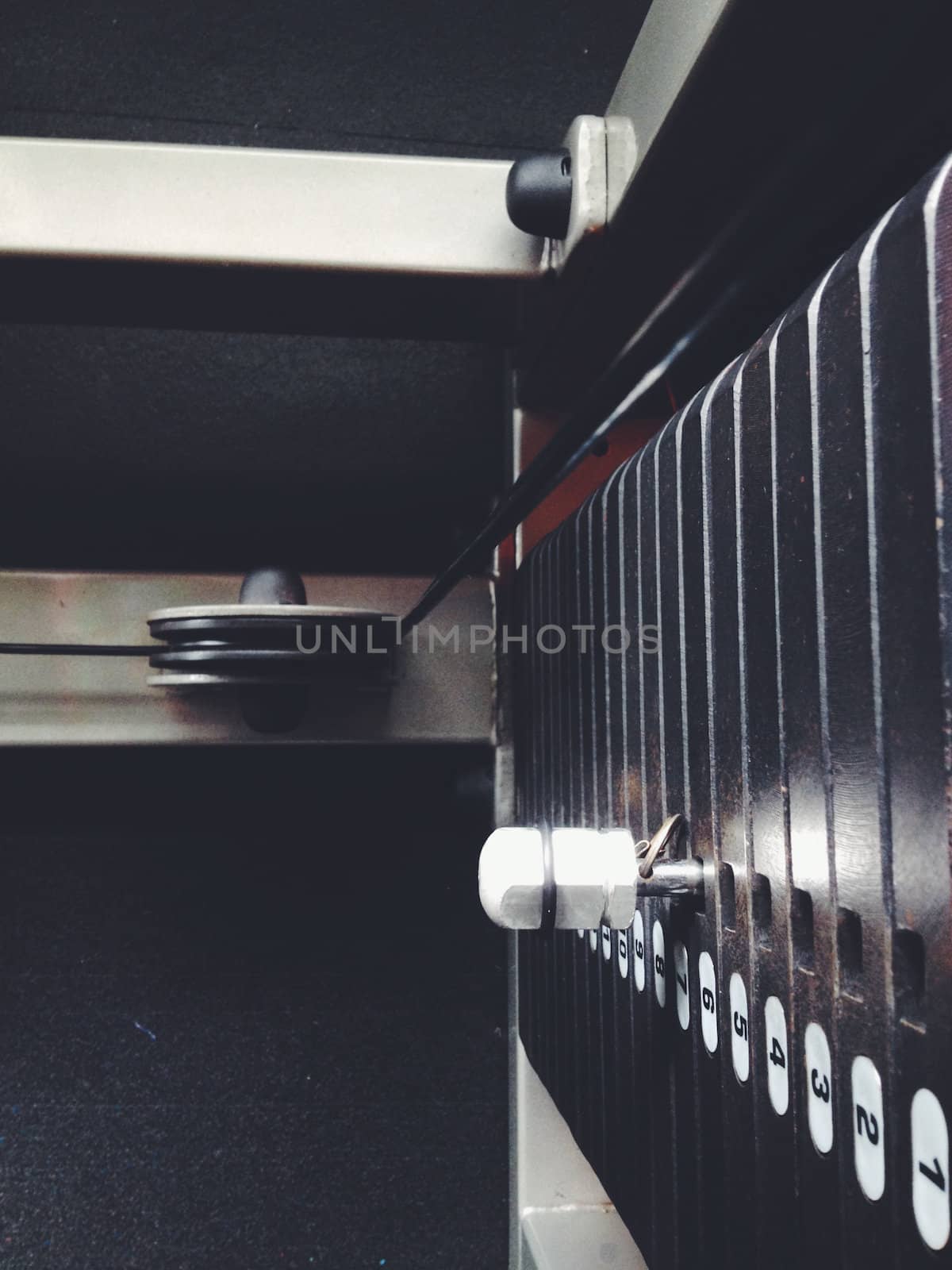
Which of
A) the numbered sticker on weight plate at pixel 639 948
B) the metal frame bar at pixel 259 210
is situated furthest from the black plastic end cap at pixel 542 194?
Result: the numbered sticker on weight plate at pixel 639 948

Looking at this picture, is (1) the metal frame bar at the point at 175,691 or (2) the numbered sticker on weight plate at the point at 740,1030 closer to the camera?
(2) the numbered sticker on weight plate at the point at 740,1030

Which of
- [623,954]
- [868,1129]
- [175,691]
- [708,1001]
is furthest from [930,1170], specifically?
[175,691]

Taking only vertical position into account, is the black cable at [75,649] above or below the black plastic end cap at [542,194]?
below

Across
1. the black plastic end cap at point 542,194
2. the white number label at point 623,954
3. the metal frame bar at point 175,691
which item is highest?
the black plastic end cap at point 542,194

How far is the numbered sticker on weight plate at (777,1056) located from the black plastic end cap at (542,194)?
16.5 inches

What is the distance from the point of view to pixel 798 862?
0.28 metres

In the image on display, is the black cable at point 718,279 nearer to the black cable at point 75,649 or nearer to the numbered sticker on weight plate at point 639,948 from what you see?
the numbered sticker on weight plate at point 639,948

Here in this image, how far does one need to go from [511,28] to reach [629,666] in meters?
0.79

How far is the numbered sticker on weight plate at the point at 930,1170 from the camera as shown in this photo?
0.21m

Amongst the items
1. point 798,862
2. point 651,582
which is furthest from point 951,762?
point 651,582

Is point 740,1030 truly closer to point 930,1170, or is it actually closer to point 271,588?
point 930,1170

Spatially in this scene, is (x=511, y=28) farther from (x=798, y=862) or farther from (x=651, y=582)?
(x=798, y=862)

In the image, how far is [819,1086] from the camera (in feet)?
0.88

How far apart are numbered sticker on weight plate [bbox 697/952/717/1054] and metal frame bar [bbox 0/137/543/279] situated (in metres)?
0.43
